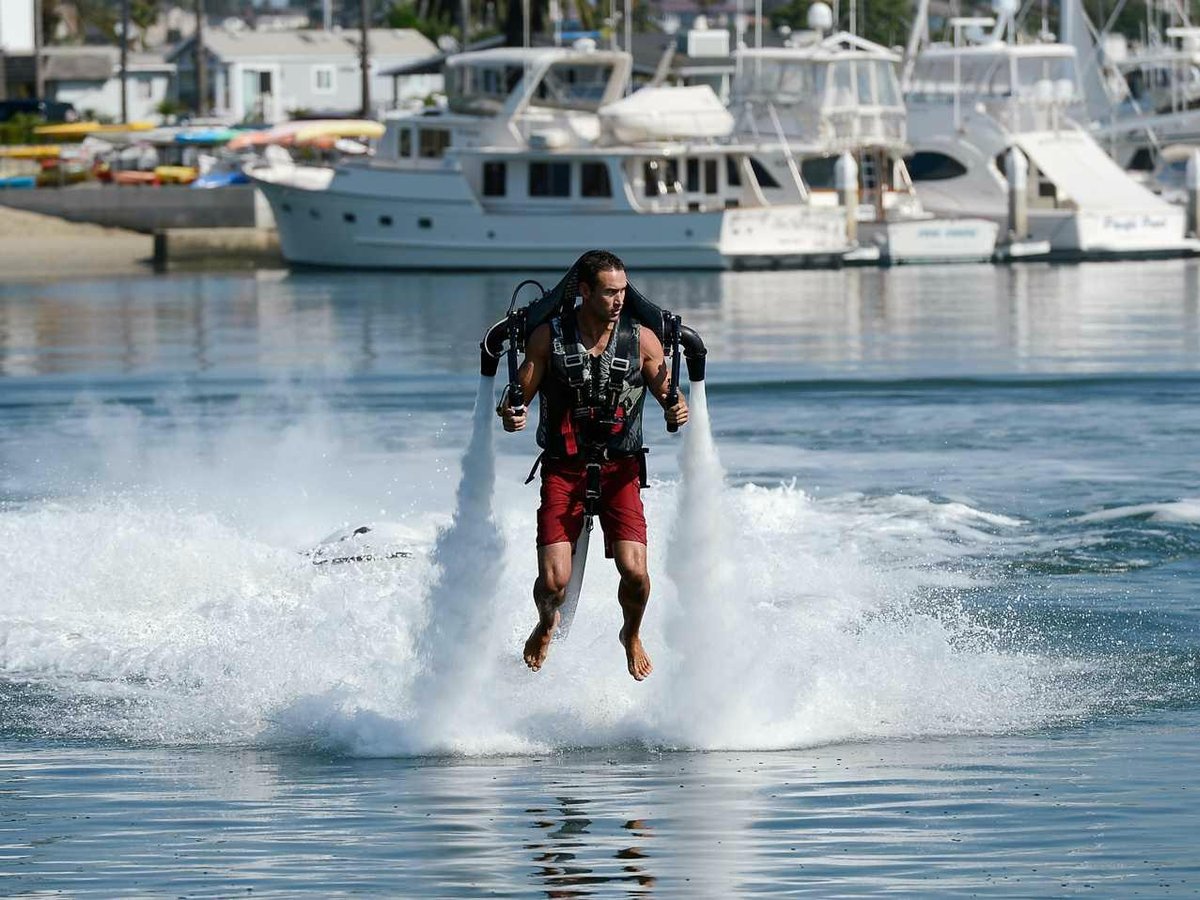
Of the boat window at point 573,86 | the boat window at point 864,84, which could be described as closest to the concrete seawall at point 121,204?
the boat window at point 573,86

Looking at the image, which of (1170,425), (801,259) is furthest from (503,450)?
(801,259)

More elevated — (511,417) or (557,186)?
(557,186)

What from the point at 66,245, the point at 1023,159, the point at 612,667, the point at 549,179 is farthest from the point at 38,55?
the point at 612,667

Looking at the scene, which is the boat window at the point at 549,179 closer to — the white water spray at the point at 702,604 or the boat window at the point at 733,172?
the boat window at the point at 733,172

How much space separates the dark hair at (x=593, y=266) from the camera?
970 centimetres

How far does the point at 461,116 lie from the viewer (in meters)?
60.8

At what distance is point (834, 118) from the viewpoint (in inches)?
2482

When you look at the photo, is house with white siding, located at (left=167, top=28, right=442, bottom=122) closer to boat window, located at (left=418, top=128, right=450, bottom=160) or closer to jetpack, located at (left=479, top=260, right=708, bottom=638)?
boat window, located at (left=418, top=128, right=450, bottom=160)

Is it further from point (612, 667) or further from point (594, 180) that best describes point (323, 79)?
point (612, 667)

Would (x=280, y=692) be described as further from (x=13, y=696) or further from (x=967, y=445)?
(x=967, y=445)

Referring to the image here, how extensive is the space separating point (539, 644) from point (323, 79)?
106173 mm

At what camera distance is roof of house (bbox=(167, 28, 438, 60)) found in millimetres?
112938

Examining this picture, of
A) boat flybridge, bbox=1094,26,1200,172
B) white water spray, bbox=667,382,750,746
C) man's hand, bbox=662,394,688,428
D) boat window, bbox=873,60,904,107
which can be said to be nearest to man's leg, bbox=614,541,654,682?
white water spray, bbox=667,382,750,746

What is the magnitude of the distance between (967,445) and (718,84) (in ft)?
173
